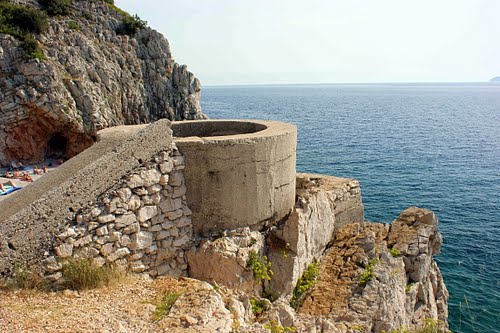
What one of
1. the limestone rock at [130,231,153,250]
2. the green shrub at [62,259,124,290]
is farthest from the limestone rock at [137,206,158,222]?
the green shrub at [62,259,124,290]

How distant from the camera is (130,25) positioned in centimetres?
3641

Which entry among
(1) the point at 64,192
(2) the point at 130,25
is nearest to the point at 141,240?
(1) the point at 64,192

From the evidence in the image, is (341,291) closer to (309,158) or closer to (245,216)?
(245,216)

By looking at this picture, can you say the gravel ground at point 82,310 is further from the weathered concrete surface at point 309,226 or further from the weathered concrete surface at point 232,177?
the weathered concrete surface at point 309,226

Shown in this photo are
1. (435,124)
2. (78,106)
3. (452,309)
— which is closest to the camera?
(452,309)

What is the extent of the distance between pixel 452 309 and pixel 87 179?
15.1m

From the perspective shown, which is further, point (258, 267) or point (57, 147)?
point (57, 147)

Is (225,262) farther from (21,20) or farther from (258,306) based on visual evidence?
(21,20)

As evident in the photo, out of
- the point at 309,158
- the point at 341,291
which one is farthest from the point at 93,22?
the point at 341,291

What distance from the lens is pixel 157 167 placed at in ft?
26.1

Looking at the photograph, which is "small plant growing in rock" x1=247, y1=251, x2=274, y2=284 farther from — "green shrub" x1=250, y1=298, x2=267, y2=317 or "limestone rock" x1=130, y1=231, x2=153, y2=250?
"limestone rock" x1=130, y1=231, x2=153, y2=250

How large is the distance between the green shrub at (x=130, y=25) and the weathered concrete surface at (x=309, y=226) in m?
29.8

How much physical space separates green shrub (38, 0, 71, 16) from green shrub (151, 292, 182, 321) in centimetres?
3220

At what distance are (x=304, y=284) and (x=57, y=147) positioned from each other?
2459cm
